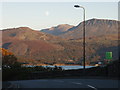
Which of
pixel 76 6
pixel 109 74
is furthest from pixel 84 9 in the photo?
pixel 109 74

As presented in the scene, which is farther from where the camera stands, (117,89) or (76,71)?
(76,71)

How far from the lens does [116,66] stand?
3441 cm

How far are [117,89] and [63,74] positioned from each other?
82.0 ft

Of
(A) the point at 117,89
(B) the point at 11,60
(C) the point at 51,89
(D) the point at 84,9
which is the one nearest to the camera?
(A) the point at 117,89

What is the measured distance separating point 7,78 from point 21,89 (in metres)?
21.3

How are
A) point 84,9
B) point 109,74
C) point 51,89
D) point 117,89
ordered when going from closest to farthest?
1. point 117,89
2. point 51,89
3. point 109,74
4. point 84,9

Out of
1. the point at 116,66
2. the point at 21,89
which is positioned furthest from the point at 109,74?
the point at 21,89

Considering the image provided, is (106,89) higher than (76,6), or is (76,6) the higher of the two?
(76,6)

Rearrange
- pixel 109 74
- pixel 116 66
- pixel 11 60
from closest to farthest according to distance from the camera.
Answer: pixel 116 66
pixel 109 74
pixel 11 60

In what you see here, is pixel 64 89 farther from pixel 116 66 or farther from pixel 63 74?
pixel 63 74

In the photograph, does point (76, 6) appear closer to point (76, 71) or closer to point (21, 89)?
point (76, 71)

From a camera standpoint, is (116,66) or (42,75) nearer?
(116,66)

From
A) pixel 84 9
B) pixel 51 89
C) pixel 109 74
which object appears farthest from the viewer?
pixel 84 9

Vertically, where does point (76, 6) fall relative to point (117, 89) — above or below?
above
